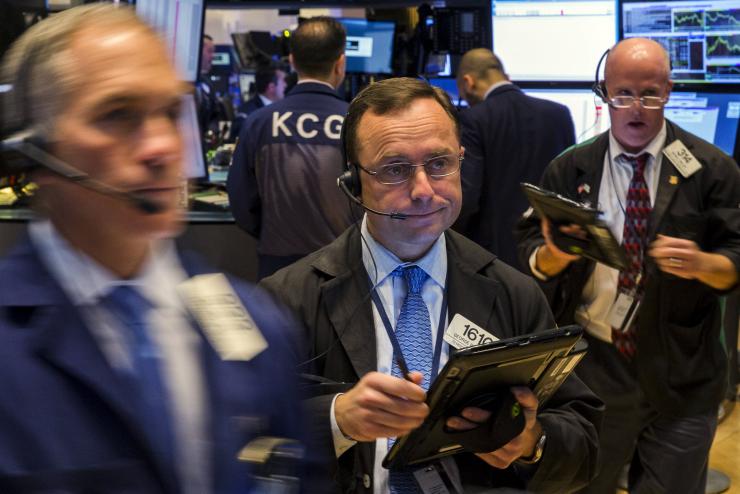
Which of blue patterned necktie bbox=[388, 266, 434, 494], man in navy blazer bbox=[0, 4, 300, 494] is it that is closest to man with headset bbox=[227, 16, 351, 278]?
blue patterned necktie bbox=[388, 266, 434, 494]

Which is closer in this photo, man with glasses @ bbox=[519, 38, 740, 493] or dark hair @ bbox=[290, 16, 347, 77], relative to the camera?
man with glasses @ bbox=[519, 38, 740, 493]

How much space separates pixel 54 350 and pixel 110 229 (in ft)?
0.49

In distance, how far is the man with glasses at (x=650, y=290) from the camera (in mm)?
2887

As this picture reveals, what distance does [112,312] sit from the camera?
0.98 metres

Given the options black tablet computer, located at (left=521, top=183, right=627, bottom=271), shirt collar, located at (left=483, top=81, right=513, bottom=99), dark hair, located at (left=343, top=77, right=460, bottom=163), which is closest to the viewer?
dark hair, located at (left=343, top=77, right=460, bottom=163)

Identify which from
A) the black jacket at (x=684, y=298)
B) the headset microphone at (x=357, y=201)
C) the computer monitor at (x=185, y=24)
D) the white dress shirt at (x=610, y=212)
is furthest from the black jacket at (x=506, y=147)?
the headset microphone at (x=357, y=201)

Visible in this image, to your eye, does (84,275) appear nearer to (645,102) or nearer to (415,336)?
(415,336)

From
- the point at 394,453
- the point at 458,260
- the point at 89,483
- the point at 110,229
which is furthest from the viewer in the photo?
the point at 458,260

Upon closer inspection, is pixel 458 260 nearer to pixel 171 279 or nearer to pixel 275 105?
pixel 171 279

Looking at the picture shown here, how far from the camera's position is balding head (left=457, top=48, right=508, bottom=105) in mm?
4879

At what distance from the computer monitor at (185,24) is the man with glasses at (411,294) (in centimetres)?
215

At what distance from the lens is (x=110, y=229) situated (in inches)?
39.1

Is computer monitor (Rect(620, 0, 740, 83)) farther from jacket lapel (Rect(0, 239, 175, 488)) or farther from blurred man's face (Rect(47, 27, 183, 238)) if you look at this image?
jacket lapel (Rect(0, 239, 175, 488))

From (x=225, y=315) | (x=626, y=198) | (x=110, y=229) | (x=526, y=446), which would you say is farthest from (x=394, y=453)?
(x=626, y=198)
